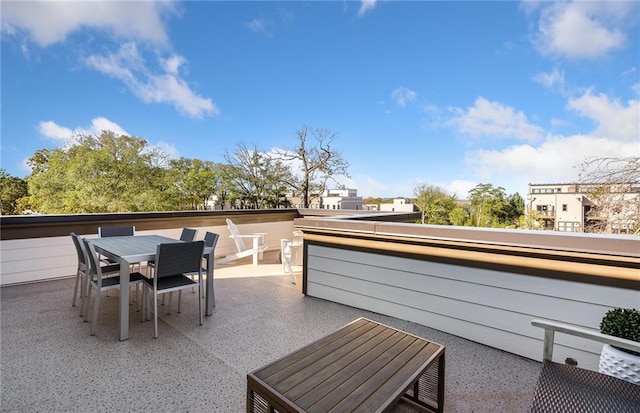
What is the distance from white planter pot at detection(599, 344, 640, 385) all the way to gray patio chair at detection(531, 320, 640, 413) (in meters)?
0.22

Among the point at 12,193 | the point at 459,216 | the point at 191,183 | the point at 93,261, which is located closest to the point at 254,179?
the point at 191,183

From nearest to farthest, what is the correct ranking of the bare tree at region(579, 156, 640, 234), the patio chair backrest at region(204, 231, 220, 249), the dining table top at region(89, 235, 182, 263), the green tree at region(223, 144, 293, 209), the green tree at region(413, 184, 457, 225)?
the dining table top at region(89, 235, 182, 263) < the patio chair backrest at region(204, 231, 220, 249) < the bare tree at region(579, 156, 640, 234) < the green tree at region(223, 144, 293, 209) < the green tree at region(413, 184, 457, 225)

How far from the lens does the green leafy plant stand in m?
1.61

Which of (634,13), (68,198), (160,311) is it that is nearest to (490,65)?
(634,13)

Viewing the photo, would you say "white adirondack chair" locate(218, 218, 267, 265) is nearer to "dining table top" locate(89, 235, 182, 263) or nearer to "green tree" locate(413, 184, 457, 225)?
"dining table top" locate(89, 235, 182, 263)

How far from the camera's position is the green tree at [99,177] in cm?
1066

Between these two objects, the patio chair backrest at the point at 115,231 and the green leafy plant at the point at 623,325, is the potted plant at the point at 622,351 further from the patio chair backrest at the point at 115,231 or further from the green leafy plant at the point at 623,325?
the patio chair backrest at the point at 115,231

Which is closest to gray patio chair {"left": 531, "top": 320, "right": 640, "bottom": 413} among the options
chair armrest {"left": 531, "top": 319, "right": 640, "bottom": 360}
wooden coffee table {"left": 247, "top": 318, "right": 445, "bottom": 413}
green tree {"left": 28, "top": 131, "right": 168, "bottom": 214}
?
chair armrest {"left": 531, "top": 319, "right": 640, "bottom": 360}

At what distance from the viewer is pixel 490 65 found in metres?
10.5

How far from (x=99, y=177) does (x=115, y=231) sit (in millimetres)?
9118

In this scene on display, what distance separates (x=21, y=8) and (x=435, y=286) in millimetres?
10043

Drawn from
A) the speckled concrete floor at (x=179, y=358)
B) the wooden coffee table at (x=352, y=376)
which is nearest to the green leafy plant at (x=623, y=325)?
the speckled concrete floor at (x=179, y=358)

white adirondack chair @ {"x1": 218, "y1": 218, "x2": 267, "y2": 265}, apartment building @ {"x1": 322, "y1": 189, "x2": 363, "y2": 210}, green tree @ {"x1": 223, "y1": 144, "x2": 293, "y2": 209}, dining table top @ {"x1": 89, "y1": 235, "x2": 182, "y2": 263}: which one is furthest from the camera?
green tree @ {"x1": 223, "y1": 144, "x2": 293, "y2": 209}

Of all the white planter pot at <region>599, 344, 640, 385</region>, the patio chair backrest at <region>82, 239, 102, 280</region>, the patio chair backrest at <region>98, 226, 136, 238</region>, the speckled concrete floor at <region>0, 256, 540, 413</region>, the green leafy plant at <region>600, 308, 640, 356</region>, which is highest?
the patio chair backrest at <region>98, 226, 136, 238</region>
